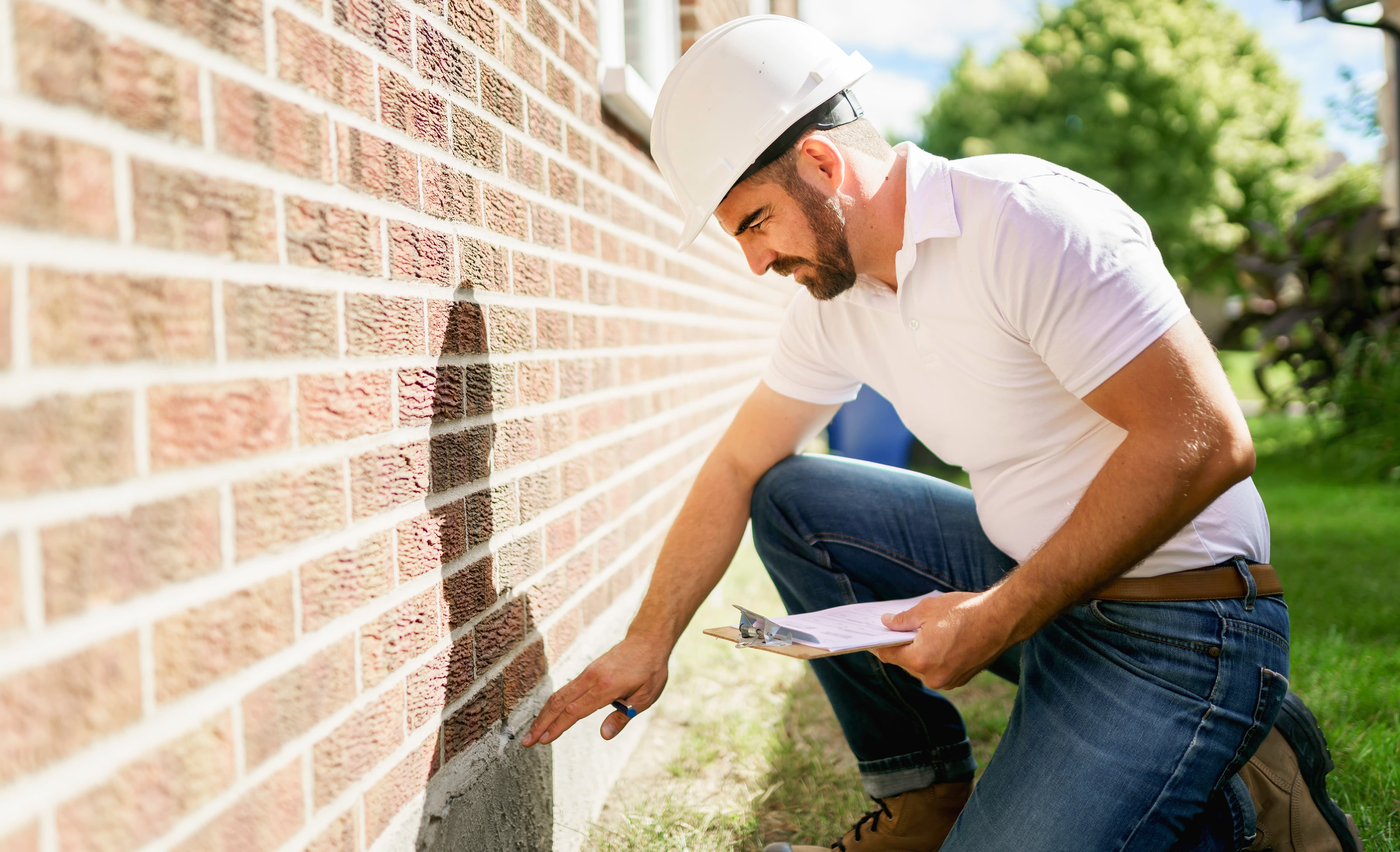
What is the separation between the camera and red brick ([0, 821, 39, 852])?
2.26ft

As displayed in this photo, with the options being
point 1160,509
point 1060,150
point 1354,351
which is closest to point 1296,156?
point 1060,150

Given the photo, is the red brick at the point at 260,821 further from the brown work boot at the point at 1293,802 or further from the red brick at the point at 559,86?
the brown work boot at the point at 1293,802

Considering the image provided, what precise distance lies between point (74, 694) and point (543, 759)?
48.5 inches

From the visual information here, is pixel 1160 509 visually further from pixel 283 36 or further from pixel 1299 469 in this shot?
pixel 1299 469

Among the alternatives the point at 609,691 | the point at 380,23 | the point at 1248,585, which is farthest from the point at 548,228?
the point at 1248,585

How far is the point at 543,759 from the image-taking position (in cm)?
188

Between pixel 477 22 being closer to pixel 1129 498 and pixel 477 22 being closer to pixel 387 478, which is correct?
pixel 387 478

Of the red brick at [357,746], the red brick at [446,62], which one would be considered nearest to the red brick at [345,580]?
the red brick at [357,746]

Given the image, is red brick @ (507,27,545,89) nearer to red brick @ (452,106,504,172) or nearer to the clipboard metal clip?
red brick @ (452,106,504,172)

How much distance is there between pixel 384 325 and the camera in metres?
1.27

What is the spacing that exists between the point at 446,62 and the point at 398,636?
868 mm

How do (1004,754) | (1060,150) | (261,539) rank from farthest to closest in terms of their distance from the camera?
1. (1060,150)
2. (1004,754)
3. (261,539)

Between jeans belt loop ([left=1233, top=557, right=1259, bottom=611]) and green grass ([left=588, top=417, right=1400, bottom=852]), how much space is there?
2.19 feet

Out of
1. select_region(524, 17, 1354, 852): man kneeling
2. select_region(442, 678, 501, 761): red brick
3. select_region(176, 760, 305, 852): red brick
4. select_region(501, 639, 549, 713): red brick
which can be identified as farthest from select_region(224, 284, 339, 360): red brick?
select_region(524, 17, 1354, 852): man kneeling
